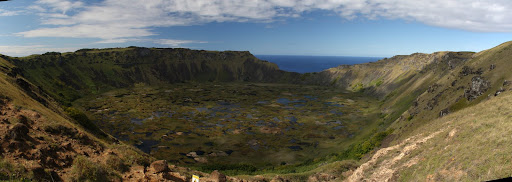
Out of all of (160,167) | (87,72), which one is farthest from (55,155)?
(87,72)

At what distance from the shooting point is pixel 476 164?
1784 cm

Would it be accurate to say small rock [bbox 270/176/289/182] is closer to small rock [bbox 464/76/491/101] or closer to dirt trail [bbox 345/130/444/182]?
dirt trail [bbox 345/130/444/182]

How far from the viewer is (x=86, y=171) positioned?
734 inches

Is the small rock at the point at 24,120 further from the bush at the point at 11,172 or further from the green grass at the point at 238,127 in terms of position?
the green grass at the point at 238,127

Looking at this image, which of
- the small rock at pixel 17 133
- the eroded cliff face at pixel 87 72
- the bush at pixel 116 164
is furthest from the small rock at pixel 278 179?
the eroded cliff face at pixel 87 72

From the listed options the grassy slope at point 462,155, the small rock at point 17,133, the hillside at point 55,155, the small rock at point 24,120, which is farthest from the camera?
the small rock at point 24,120

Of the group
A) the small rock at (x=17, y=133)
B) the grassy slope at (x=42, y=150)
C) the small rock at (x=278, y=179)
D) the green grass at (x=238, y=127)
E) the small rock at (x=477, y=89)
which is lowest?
the green grass at (x=238, y=127)

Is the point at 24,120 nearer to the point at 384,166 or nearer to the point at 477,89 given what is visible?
the point at 384,166

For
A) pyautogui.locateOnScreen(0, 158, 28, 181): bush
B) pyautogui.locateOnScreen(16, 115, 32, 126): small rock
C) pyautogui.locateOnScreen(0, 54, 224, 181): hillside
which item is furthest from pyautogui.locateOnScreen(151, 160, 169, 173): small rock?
pyautogui.locateOnScreen(16, 115, 32, 126): small rock

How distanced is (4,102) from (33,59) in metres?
140

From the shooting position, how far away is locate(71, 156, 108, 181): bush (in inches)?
714

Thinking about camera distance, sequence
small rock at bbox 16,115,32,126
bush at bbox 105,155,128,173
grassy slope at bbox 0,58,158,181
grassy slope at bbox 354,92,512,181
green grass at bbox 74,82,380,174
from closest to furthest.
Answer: grassy slope at bbox 0,58,158,181
grassy slope at bbox 354,92,512,181
bush at bbox 105,155,128,173
small rock at bbox 16,115,32,126
green grass at bbox 74,82,380,174

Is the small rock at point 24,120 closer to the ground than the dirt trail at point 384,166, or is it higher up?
higher up

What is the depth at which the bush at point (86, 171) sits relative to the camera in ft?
59.5
